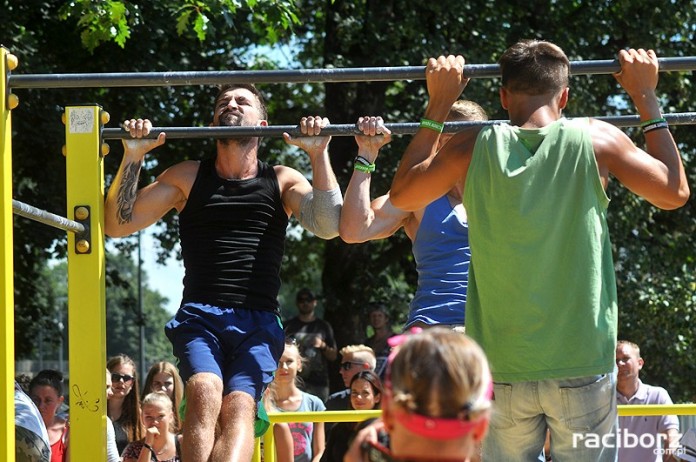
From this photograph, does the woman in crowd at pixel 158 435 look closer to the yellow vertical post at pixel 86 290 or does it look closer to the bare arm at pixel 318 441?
the bare arm at pixel 318 441

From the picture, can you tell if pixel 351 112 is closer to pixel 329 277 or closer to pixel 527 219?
pixel 329 277

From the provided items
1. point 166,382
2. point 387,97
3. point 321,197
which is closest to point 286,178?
point 321,197

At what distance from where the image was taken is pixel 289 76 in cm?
379

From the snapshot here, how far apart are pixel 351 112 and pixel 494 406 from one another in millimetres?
9205

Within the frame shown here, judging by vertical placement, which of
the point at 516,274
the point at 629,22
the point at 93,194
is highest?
the point at 629,22

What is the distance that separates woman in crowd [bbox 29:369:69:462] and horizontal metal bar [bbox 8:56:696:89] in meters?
2.92

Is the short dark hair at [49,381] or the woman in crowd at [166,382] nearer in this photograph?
the short dark hair at [49,381]

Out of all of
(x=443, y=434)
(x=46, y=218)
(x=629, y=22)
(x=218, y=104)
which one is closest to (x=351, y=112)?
(x=629, y=22)

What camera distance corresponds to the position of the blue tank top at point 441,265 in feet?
13.6

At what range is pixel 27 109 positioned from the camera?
36.4 ft

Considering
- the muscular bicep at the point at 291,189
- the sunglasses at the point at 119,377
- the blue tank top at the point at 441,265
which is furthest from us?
the sunglasses at the point at 119,377

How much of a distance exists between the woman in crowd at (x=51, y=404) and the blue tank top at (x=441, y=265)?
2.83 metres

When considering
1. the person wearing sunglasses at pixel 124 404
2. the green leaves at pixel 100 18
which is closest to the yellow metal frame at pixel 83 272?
the person wearing sunglasses at pixel 124 404

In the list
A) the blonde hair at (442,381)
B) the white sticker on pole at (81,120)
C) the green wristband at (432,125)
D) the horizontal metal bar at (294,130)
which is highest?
the white sticker on pole at (81,120)
